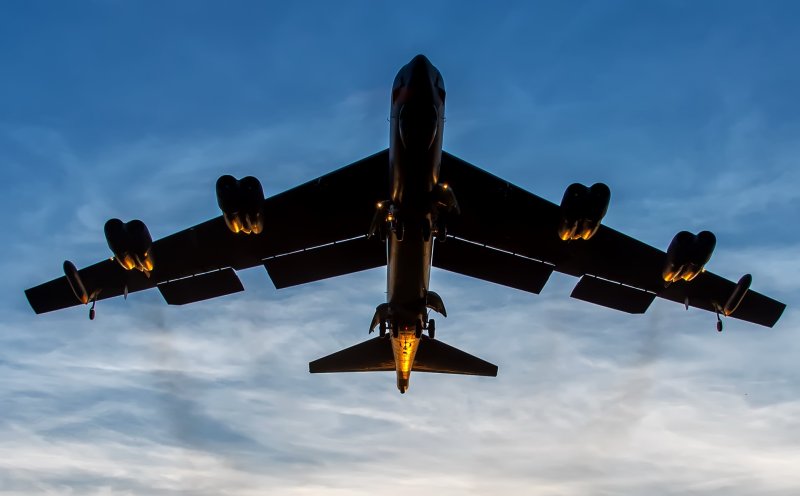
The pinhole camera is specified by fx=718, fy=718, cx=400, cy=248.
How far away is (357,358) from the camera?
23.4 meters

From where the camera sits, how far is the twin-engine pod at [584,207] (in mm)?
16047

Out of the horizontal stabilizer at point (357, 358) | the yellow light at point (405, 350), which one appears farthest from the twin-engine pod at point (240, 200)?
the horizontal stabilizer at point (357, 358)

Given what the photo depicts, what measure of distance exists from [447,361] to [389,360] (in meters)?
1.91

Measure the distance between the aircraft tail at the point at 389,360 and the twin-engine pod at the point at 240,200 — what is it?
8250 millimetres

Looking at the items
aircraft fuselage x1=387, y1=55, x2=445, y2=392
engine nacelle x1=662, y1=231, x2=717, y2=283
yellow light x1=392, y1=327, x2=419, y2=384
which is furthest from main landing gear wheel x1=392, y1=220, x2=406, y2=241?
engine nacelle x1=662, y1=231, x2=717, y2=283

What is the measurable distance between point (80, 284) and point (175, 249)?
2703 millimetres

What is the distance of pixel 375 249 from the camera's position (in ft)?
68.6

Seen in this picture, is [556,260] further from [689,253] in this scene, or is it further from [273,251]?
[273,251]

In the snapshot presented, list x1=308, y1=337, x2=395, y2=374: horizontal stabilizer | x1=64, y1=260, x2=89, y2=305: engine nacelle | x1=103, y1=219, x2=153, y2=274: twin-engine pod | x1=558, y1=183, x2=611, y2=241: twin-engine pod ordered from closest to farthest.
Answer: x1=558, y1=183, x2=611, y2=241: twin-engine pod
x1=103, y1=219, x2=153, y2=274: twin-engine pod
x1=64, y1=260, x2=89, y2=305: engine nacelle
x1=308, y1=337, x2=395, y2=374: horizontal stabilizer

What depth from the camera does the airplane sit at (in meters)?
16.5

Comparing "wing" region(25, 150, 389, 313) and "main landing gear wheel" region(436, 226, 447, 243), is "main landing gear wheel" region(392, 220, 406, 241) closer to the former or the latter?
"main landing gear wheel" region(436, 226, 447, 243)

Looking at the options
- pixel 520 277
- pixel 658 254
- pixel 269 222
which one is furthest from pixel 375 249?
pixel 658 254

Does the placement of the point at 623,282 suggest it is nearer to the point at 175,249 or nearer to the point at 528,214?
the point at 528,214

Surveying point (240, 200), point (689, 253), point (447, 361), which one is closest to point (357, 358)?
point (447, 361)
